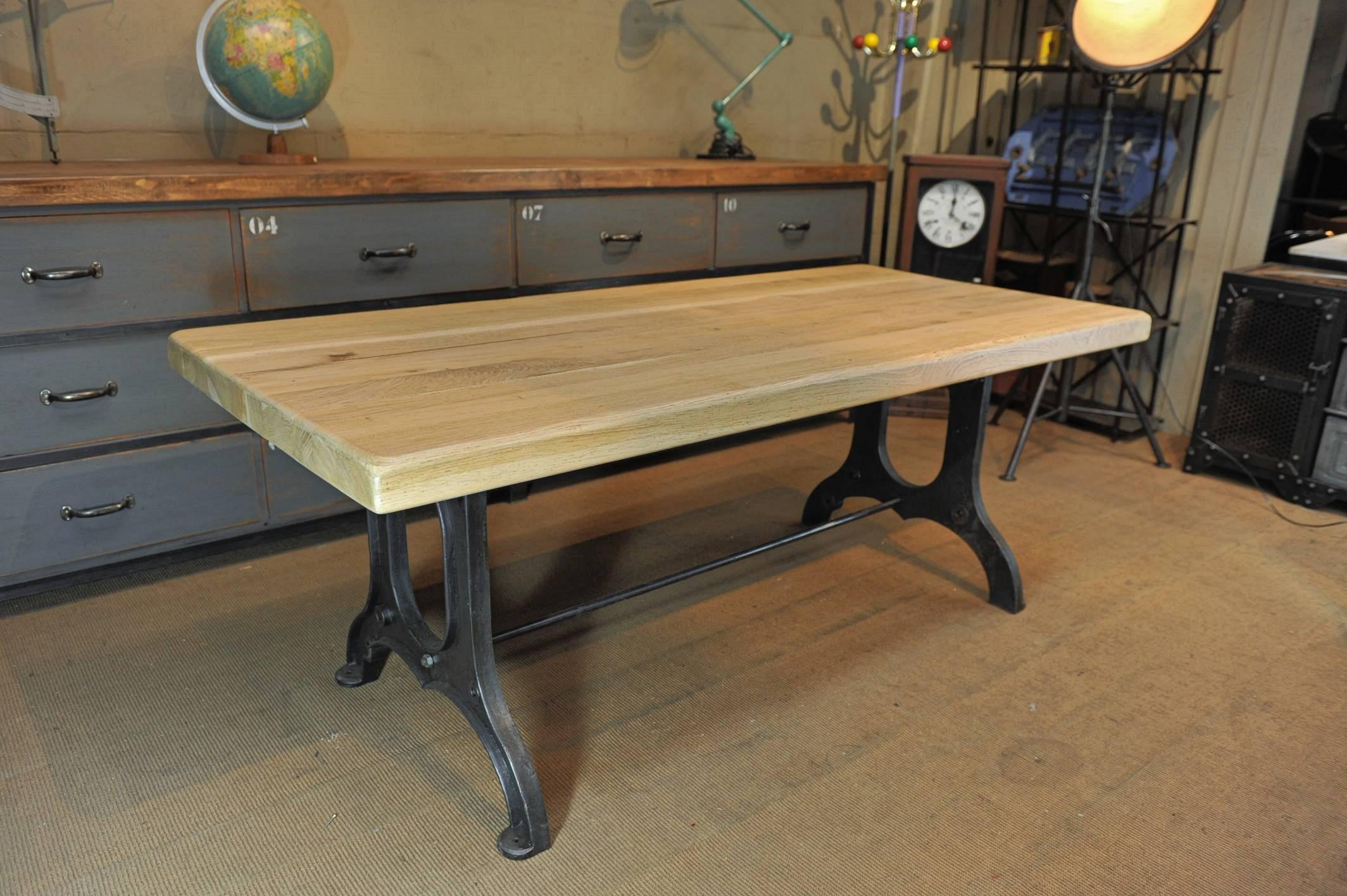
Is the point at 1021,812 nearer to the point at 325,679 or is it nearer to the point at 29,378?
the point at 325,679

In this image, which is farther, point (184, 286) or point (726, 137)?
point (726, 137)

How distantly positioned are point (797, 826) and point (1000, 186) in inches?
101

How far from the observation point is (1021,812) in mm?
1603

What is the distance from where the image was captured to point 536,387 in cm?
140

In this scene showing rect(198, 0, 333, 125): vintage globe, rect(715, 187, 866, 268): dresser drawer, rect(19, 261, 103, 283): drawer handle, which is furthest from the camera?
rect(715, 187, 866, 268): dresser drawer

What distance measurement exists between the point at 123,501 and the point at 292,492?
1.19 feet

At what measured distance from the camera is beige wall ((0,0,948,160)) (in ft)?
8.05

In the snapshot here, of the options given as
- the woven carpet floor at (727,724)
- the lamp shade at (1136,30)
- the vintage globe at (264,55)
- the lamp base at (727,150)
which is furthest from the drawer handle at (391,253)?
the lamp shade at (1136,30)

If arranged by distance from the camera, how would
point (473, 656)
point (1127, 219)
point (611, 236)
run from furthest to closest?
point (1127, 219) → point (611, 236) → point (473, 656)

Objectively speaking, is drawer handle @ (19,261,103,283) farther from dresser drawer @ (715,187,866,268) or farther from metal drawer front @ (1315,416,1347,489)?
metal drawer front @ (1315,416,1347,489)

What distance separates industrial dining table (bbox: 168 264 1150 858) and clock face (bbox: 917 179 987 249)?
1.32 metres

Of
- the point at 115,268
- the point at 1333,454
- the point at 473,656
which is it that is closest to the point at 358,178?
the point at 115,268

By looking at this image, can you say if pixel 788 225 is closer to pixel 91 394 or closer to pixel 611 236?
pixel 611 236

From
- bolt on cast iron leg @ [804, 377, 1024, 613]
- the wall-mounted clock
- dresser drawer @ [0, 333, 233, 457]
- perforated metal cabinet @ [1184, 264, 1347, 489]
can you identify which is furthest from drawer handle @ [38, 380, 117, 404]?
perforated metal cabinet @ [1184, 264, 1347, 489]
